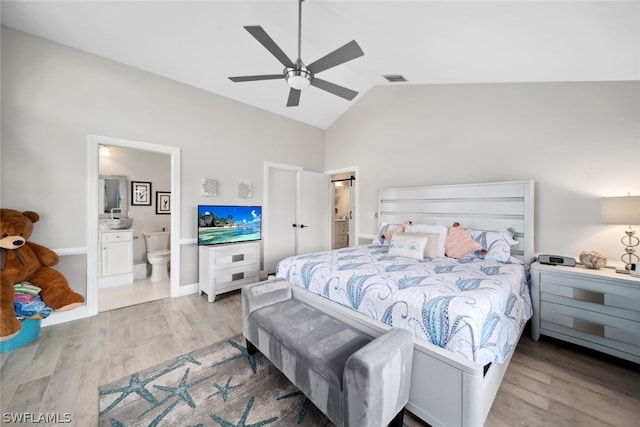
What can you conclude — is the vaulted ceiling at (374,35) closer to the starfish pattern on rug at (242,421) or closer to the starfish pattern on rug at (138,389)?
the starfish pattern on rug at (242,421)

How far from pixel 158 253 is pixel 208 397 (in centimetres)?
338

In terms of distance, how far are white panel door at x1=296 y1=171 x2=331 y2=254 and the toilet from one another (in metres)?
2.38

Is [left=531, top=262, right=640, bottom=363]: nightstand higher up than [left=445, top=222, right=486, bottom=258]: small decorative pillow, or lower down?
lower down

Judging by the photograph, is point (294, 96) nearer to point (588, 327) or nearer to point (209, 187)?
point (209, 187)

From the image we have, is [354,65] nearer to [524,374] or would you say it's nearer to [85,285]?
[524,374]

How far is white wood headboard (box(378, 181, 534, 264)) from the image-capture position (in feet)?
8.66

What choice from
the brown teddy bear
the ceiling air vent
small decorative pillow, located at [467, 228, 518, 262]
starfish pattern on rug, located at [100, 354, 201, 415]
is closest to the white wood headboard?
small decorative pillow, located at [467, 228, 518, 262]

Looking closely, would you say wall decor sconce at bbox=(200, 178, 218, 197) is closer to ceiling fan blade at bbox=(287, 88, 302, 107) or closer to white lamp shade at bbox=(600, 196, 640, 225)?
ceiling fan blade at bbox=(287, 88, 302, 107)

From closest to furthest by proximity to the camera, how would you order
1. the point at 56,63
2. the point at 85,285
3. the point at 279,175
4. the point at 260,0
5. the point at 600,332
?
the point at 600,332, the point at 260,0, the point at 56,63, the point at 85,285, the point at 279,175

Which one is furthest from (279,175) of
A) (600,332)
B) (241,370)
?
(600,332)

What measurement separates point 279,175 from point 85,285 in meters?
3.06

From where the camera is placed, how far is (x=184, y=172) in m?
3.46

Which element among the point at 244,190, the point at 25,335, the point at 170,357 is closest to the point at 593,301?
the point at 170,357

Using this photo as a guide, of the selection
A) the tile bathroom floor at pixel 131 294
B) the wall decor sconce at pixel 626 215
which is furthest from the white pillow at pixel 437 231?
the tile bathroom floor at pixel 131 294
